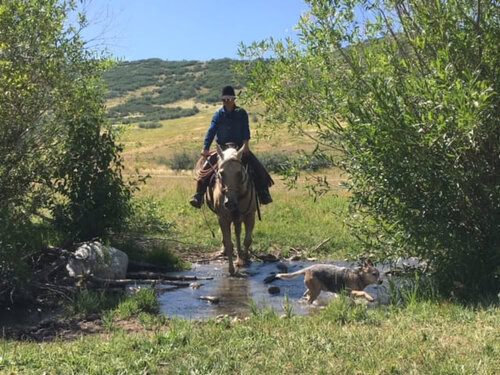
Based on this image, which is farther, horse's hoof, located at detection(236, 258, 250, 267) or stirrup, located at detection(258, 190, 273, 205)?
stirrup, located at detection(258, 190, 273, 205)

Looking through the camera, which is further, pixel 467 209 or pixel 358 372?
pixel 467 209

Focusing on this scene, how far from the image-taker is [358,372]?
5039 mm

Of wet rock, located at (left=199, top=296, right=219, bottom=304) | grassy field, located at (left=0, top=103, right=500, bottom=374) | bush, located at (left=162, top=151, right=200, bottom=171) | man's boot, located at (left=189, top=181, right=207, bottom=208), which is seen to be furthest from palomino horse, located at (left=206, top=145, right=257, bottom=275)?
bush, located at (left=162, top=151, right=200, bottom=171)

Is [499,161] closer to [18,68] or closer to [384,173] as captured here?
[384,173]

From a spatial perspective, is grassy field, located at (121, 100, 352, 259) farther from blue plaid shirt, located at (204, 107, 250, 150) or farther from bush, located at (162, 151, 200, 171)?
bush, located at (162, 151, 200, 171)

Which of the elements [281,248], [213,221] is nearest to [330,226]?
[281,248]

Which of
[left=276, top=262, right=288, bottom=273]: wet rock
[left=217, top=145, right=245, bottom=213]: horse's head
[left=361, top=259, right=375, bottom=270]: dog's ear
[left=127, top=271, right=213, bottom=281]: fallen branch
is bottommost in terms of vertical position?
[left=276, top=262, right=288, bottom=273]: wet rock

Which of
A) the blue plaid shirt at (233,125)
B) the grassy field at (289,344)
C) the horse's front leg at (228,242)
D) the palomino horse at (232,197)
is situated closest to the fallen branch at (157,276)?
the horse's front leg at (228,242)

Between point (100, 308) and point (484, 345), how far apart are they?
17.0ft

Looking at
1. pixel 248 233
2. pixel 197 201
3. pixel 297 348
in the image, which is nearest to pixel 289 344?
pixel 297 348

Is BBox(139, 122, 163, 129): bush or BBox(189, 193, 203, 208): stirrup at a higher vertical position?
BBox(139, 122, 163, 129): bush

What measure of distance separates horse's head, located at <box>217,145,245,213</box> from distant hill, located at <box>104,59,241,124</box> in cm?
8917

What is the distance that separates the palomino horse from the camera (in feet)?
35.9

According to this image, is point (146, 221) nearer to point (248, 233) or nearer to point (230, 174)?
point (248, 233)
